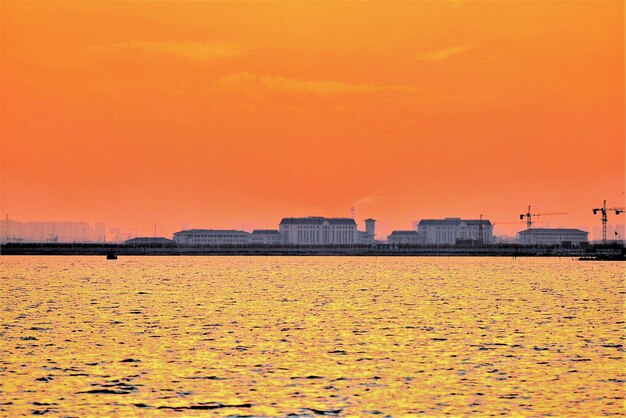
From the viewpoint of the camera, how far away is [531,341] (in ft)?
151

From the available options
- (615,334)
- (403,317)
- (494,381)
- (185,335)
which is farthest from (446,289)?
(494,381)

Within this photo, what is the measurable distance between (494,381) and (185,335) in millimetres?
21054

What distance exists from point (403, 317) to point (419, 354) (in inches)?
776

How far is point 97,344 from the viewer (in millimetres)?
44125

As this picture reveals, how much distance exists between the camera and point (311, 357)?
3941 centimetres

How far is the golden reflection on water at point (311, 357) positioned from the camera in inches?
1148

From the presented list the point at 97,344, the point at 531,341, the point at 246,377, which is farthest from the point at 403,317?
the point at 246,377

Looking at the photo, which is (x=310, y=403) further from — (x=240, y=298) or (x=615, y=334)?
(x=240, y=298)

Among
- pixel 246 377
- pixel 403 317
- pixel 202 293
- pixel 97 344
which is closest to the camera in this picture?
pixel 246 377

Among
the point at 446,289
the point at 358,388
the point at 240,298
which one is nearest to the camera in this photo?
the point at 358,388

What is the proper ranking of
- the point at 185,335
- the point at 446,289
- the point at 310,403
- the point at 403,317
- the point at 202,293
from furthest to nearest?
1. the point at 446,289
2. the point at 202,293
3. the point at 403,317
4. the point at 185,335
5. the point at 310,403

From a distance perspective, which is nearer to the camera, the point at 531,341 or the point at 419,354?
the point at 419,354

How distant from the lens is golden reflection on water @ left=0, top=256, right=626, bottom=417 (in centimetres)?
2917

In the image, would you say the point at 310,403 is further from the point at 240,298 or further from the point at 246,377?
the point at 240,298
